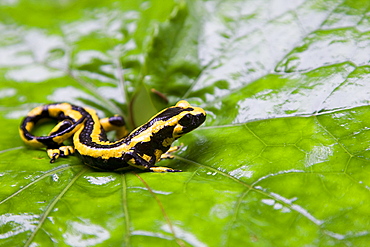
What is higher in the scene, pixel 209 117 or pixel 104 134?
pixel 209 117

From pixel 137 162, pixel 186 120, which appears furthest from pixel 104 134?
pixel 186 120

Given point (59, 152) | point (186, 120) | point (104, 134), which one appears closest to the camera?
point (186, 120)

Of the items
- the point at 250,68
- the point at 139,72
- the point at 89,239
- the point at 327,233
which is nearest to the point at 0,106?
the point at 139,72

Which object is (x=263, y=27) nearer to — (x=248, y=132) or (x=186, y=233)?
(x=248, y=132)

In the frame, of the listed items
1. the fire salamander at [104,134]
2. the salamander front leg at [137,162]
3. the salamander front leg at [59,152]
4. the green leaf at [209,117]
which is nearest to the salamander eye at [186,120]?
the fire salamander at [104,134]

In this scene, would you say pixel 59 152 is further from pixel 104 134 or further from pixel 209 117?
pixel 209 117

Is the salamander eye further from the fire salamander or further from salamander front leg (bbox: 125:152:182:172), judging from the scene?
salamander front leg (bbox: 125:152:182:172)
